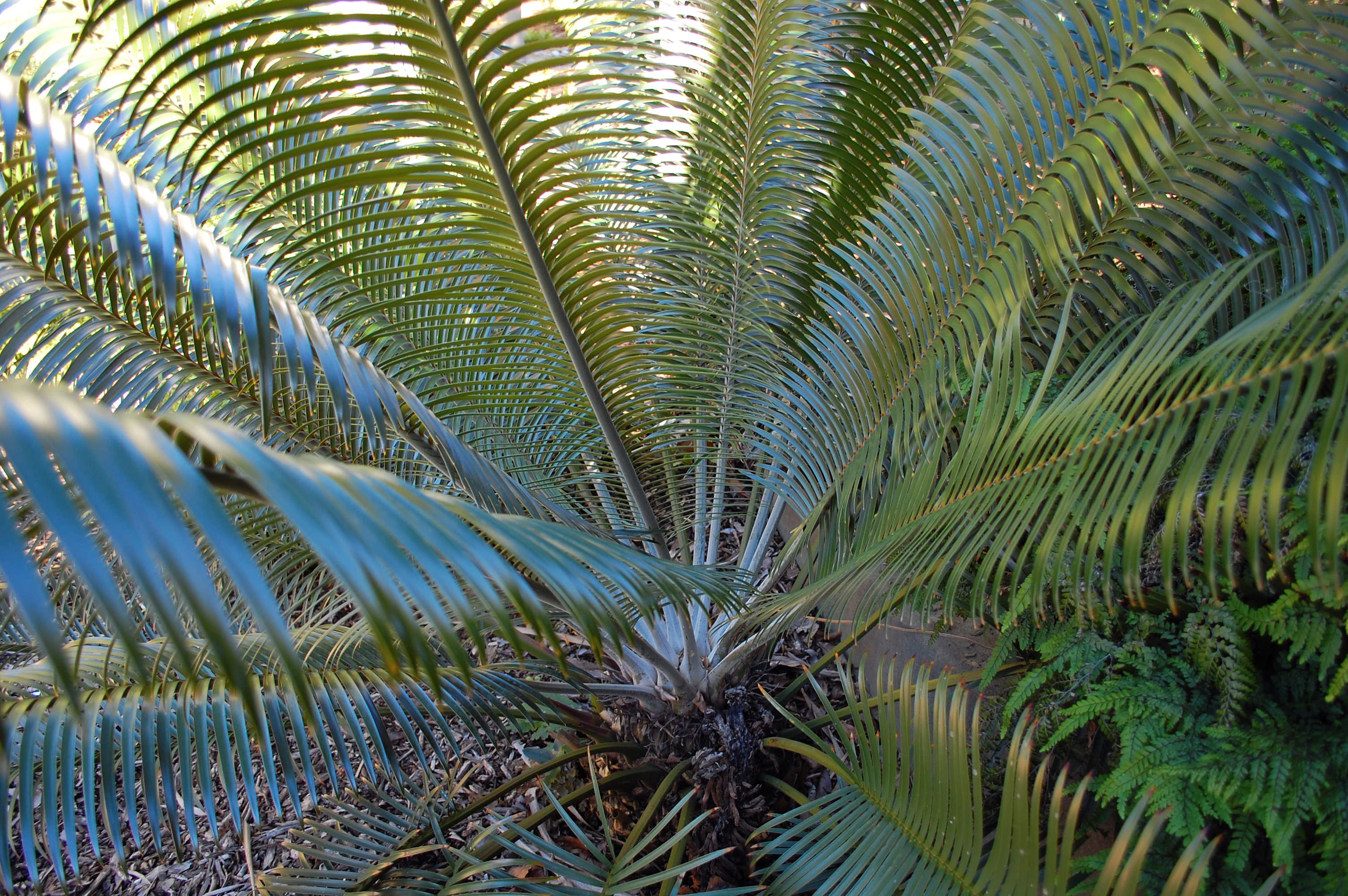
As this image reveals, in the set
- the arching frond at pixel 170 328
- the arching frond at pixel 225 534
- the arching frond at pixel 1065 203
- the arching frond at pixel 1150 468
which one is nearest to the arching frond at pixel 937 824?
the arching frond at pixel 1150 468

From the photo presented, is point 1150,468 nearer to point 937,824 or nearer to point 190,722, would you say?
point 937,824

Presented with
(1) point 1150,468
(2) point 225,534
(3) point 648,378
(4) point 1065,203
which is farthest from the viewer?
(3) point 648,378

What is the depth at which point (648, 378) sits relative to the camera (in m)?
1.82

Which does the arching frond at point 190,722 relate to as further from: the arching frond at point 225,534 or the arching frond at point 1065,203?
the arching frond at point 1065,203

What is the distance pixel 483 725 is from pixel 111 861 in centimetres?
188

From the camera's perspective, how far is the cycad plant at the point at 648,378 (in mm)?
715

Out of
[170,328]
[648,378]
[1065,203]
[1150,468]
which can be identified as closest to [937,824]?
[1150,468]

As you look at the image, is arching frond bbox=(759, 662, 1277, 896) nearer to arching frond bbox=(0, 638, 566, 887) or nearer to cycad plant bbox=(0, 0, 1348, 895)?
cycad plant bbox=(0, 0, 1348, 895)

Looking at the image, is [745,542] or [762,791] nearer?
[762,791]

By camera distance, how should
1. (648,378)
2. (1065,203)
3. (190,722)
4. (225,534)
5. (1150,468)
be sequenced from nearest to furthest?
(225,534), (1150,468), (1065,203), (190,722), (648,378)

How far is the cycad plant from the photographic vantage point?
2.35ft

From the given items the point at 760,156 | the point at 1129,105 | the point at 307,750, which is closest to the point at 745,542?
the point at 760,156

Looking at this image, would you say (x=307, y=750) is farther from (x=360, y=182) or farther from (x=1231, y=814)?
(x=1231, y=814)

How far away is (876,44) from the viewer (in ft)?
5.35
